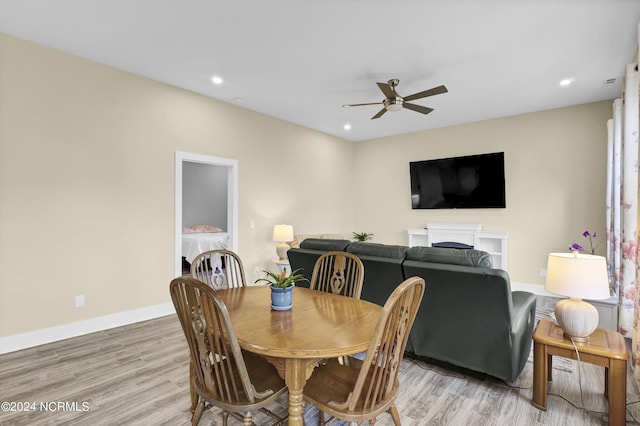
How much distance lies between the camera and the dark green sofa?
2.12 meters

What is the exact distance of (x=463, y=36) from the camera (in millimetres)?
2922

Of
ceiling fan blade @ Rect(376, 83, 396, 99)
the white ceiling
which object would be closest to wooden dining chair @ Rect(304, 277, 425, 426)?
the white ceiling

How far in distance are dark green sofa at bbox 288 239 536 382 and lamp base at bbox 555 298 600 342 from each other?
275mm

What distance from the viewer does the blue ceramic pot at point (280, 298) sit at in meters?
1.81

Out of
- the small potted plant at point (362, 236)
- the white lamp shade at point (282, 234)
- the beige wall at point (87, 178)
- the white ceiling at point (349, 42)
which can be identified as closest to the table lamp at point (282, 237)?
the white lamp shade at point (282, 234)

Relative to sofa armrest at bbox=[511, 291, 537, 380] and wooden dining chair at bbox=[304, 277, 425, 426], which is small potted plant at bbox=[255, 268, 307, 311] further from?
sofa armrest at bbox=[511, 291, 537, 380]

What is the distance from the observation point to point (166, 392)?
7.38 feet

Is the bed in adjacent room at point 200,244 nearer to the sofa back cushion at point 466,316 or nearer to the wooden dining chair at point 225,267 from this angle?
the wooden dining chair at point 225,267

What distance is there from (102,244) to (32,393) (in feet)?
5.30

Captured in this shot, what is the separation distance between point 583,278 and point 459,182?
4154 millimetres

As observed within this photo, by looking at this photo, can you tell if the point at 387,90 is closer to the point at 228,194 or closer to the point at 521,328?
the point at 521,328

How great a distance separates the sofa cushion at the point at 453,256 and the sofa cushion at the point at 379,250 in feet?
0.23

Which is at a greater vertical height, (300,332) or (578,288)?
(578,288)

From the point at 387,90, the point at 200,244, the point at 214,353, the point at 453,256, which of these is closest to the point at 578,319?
the point at 453,256
